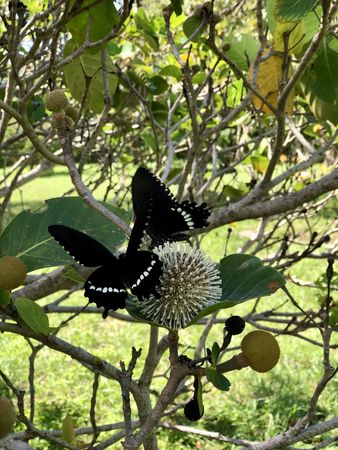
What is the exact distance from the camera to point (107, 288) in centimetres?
84

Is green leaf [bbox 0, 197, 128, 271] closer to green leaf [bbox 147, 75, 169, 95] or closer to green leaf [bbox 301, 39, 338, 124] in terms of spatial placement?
green leaf [bbox 301, 39, 338, 124]

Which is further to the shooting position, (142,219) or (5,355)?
(5,355)

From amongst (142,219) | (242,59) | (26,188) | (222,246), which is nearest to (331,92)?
(242,59)

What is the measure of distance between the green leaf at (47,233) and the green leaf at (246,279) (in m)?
0.24

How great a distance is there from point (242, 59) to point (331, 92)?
0.64 metres

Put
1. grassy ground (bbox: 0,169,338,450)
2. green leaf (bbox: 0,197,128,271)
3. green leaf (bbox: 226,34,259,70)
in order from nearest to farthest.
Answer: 1. green leaf (bbox: 0,197,128,271)
2. green leaf (bbox: 226,34,259,70)
3. grassy ground (bbox: 0,169,338,450)

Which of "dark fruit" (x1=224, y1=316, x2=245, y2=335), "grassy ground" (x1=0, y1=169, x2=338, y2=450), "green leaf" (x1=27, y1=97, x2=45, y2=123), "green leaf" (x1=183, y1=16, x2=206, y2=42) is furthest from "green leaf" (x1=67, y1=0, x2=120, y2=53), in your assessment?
"grassy ground" (x1=0, y1=169, x2=338, y2=450)

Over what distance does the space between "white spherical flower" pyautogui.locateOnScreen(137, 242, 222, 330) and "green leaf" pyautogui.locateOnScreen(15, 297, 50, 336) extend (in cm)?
16

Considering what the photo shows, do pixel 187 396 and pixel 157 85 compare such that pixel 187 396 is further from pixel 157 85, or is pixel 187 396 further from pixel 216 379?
pixel 216 379

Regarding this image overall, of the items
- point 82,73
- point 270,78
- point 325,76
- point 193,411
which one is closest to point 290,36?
point 325,76

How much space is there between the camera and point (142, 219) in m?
0.84

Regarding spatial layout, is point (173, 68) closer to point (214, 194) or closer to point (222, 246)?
point (214, 194)

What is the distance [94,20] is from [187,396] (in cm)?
350

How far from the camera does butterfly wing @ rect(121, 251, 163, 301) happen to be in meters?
0.83
